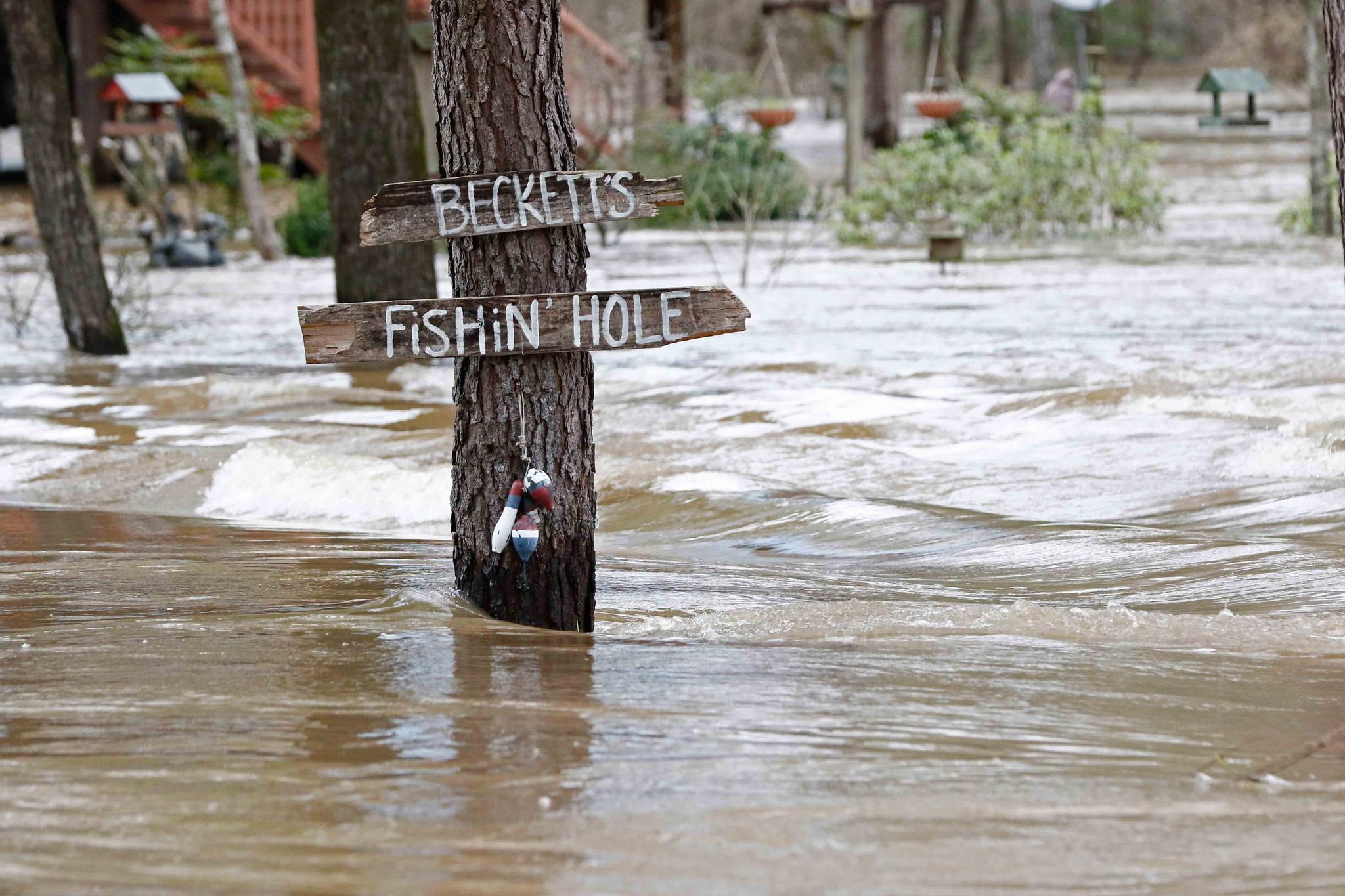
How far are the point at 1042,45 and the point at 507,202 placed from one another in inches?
1088

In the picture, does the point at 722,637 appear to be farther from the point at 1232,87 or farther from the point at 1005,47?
the point at 1005,47

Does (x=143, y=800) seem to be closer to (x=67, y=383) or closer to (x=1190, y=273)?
(x=67, y=383)

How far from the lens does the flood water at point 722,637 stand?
3139 mm

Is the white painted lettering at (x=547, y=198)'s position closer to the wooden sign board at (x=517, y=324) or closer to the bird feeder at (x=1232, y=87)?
the wooden sign board at (x=517, y=324)

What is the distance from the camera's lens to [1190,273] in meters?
15.1

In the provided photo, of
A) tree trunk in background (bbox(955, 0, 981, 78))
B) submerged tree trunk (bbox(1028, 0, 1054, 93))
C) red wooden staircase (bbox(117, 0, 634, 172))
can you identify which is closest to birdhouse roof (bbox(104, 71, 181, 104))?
red wooden staircase (bbox(117, 0, 634, 172))

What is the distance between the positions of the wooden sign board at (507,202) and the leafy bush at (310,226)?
14.5 metres

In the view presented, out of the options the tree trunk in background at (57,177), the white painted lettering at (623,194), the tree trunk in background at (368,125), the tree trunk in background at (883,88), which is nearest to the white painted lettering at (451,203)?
the white painted lettering at (623,194)

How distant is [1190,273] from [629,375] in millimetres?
6486

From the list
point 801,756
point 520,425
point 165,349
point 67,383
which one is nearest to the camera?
point 801,756

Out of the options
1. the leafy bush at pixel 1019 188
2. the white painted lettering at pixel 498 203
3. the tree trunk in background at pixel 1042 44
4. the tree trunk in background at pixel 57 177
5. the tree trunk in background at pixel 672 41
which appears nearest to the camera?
the white painted lettering at pixel 498 203

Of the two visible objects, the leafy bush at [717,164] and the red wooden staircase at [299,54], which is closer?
the leafy bush at [717,164]

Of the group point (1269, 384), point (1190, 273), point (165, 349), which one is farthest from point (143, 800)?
point (1190, 273)

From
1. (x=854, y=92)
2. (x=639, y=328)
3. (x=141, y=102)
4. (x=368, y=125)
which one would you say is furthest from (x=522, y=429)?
(x=854, y=92)
